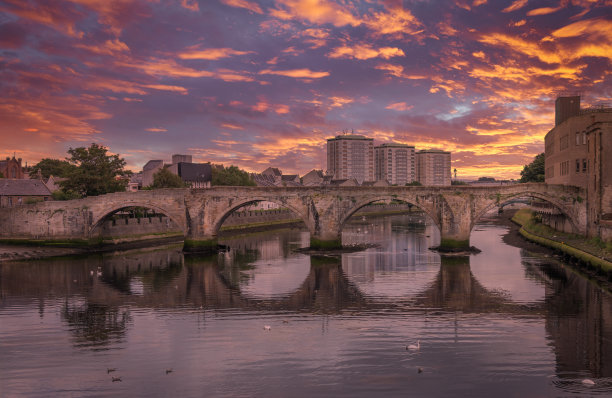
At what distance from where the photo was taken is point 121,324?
96.3ft

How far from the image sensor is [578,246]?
50.5 m

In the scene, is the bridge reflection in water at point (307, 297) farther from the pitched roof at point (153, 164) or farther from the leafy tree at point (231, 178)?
the pitched roof at point (153, 164)

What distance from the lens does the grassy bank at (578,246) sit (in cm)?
4100

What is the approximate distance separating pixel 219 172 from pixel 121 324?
105 meters

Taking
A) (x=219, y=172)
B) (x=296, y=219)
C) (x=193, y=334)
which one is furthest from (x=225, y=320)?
(x=219, y=172)

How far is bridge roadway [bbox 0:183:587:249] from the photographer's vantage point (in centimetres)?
5744

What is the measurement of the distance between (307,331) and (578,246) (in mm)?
36894

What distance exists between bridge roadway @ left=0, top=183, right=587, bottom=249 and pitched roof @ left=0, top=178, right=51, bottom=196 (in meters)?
17.6

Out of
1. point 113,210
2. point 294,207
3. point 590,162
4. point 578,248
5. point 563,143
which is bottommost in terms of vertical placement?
point 578,248

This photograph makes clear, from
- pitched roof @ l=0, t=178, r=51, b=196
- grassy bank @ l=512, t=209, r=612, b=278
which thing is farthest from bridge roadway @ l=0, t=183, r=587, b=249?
pitched roof @ l=0, t=178, r=51, b=196

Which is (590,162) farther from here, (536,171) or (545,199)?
(536,171)

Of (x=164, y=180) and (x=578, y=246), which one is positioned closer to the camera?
(x=578, y=246)

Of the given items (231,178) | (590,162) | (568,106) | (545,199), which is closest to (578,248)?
(545,199)

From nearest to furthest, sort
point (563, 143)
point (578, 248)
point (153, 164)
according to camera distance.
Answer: point (578, 248) → point (563, 143) → point (153, 164)
